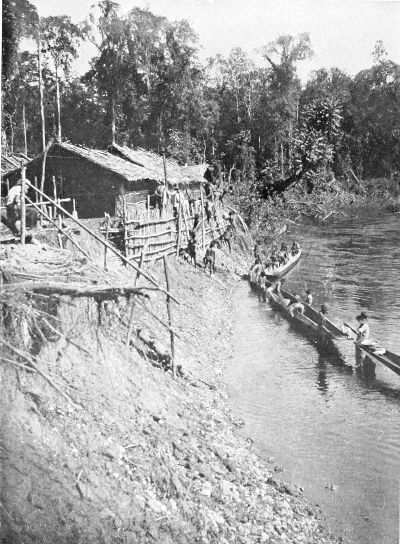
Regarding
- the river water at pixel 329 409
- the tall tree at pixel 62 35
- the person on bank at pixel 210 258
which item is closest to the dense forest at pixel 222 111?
the tall tree at pixel 62 35

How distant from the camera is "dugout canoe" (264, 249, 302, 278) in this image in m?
21.4

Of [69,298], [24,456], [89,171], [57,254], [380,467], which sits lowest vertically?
[380,467]

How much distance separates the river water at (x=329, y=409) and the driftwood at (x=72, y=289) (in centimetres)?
461

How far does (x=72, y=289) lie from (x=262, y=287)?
14.2 m

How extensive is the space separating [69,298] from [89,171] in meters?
12.5

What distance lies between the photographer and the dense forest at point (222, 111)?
23906 millimetres

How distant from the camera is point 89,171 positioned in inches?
754

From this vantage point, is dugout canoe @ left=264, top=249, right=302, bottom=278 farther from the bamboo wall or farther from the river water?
the bamboo wall

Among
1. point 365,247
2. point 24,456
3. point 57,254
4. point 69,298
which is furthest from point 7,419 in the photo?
point 365,247

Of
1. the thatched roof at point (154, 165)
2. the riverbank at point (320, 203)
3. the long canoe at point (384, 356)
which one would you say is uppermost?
the thatched roof at point (154, 165)

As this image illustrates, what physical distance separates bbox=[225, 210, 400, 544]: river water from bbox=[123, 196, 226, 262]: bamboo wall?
3042 millimetres

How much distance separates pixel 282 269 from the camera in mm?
22812

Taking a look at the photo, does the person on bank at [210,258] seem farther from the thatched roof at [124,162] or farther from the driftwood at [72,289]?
the driftwood at [72,289]

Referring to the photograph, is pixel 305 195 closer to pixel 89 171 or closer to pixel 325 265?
pixel 325 265
